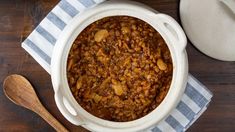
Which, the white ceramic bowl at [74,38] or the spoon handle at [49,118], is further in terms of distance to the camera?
the spoon handle at [49,118]

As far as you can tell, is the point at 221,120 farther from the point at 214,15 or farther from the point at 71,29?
the point at 71,29

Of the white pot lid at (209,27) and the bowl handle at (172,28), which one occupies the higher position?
the bowl handle at (172,28)

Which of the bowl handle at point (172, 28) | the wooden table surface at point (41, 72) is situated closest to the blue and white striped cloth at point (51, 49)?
the wooden table surface at point (41, 72)

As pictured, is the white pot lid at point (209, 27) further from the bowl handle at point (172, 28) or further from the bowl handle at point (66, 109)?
the bowl handle at point (66, 109)

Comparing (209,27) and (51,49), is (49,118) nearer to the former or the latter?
(51,49)

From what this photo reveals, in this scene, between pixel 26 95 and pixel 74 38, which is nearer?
pixel 74 38

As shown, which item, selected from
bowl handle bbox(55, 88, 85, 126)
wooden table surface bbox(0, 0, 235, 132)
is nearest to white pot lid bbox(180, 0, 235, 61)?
wooden table surface bbox(0, 0, 235, 132)

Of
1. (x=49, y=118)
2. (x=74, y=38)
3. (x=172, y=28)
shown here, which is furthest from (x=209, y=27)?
(x=49, y=118)
